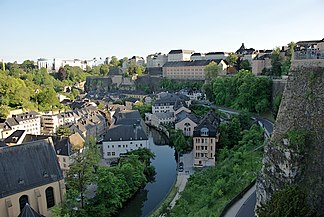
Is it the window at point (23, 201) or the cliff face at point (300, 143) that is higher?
the cliff face at point (300, 143)

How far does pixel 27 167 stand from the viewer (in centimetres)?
1894

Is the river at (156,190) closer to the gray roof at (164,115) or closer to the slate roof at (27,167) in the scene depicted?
the slate roof at (27,167)

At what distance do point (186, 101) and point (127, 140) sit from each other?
25.5 meters

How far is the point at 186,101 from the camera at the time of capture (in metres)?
56.6

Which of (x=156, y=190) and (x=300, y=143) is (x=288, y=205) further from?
(x=156, y=190)

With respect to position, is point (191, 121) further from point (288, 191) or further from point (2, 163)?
point (288, 191)

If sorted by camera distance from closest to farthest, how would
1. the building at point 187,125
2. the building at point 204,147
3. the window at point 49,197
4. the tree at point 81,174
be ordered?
the window at point 49,197 < the tree at point 81,174 < the building at point 204,147 < the building at point 187,125

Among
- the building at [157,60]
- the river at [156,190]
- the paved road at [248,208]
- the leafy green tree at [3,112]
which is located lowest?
the river at [156,190]

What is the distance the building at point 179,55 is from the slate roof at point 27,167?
80.3 meters

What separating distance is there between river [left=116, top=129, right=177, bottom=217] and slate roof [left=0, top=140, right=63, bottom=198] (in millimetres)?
6673

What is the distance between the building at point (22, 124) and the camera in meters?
39.6

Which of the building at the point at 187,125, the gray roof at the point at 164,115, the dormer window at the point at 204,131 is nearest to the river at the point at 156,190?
the building at the point at 187,125

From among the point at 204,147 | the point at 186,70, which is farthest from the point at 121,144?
the point at 186,70

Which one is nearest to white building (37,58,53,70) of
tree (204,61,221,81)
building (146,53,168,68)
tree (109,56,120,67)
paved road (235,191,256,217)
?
tree (109,56,120,67)
